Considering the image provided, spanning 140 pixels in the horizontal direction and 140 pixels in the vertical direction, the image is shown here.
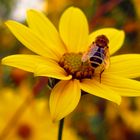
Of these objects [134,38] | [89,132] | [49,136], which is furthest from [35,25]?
[134,38]

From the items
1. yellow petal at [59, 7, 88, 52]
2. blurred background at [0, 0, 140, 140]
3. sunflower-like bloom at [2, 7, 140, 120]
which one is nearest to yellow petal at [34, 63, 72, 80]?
sunflower-like bloom at [2, 7, 140, 120]

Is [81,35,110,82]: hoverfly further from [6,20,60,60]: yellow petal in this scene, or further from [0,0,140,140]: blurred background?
[0,0,140,140]: blurred background

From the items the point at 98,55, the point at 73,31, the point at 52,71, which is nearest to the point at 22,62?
the point at 52,71

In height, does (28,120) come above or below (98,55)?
below

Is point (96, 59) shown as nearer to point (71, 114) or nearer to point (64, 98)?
point (64, 98)

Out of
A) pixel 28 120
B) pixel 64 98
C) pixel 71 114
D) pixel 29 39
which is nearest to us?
pixel 64 98

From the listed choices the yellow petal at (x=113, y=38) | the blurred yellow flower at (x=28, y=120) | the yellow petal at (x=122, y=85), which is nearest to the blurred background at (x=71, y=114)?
the blurred yellow flower at (x=28, y=120)
